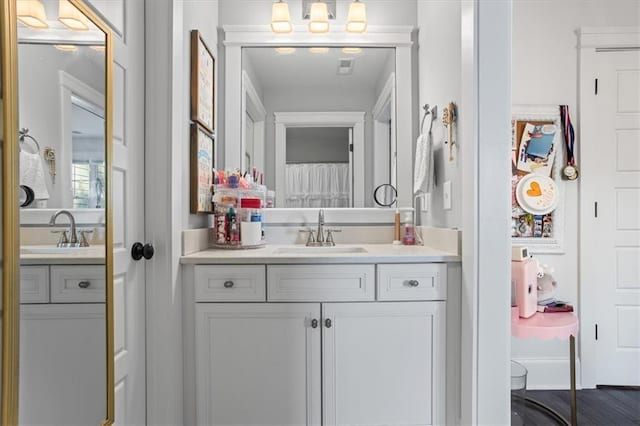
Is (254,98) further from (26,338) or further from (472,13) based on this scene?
(26,338)

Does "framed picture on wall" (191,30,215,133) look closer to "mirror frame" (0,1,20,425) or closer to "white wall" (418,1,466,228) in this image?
"mirror frame" (0,1,20,425)

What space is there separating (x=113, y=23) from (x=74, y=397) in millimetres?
1125

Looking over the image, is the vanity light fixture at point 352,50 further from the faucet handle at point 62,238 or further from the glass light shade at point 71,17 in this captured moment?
the faucet handle at point 62,238

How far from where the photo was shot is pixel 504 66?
1420 millimetres

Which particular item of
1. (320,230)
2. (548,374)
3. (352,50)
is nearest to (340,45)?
(352,50)

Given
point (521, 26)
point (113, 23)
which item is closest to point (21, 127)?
point (113, 23)

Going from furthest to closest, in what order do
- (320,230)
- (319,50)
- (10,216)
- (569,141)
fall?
A: (569,141), (319,50), (320,230), (10,216)

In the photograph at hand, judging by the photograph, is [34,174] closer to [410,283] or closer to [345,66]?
[410,283]

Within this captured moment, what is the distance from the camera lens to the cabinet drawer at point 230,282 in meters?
1.51

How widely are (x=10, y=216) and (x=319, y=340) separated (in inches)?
43.3

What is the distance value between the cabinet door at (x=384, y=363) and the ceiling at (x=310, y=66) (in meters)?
1.33

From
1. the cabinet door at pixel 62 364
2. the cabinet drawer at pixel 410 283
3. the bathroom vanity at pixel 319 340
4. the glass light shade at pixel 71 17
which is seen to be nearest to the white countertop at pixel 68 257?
the cabinet door at pixel 62 364

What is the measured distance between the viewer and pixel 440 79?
1810mm

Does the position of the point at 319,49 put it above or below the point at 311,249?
above
